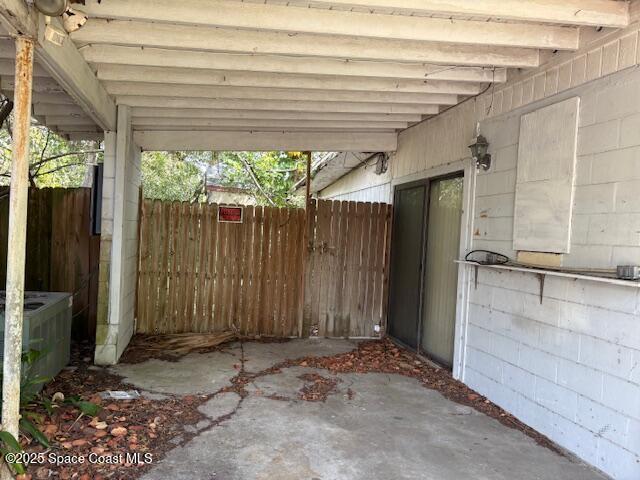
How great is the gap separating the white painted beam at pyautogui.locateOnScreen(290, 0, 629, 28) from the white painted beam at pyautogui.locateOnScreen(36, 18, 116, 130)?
1.55 m

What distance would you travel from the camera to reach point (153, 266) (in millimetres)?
6297

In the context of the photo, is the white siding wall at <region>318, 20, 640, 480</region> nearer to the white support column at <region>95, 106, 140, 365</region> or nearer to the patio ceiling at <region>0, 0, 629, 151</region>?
the patio ceiling at <region>0, 0, 629, 151</region>

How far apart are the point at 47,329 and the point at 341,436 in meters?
2.57

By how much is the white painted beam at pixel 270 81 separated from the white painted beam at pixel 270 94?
256 mm

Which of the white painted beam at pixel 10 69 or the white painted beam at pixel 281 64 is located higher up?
the white painted beam at pixel 281 64

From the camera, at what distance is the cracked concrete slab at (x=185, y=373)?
4289mm

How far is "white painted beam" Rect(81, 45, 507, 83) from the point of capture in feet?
12.2

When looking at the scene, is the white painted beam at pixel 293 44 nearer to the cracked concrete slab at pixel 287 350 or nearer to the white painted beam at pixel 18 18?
the white painted beam at pixel 18 18

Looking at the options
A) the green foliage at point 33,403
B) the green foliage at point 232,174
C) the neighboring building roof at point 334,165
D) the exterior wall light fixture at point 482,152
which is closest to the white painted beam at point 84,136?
the green foliage at point 33,403

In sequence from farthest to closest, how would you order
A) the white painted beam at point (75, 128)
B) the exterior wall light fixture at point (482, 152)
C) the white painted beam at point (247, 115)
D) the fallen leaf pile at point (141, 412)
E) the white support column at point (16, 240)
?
the white painted beam at point (75, 128)
the white painted beam at point (247, 115)
the exterior wall light fixture at point (482, 152)
the fallen leaf pile at point (141, 412)
the white support column at point (16, 240)

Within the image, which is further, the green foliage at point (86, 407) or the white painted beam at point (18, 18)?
the green foliage at point (86, 407)

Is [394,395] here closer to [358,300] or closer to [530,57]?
[358,300]

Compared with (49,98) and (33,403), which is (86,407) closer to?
(33,403)

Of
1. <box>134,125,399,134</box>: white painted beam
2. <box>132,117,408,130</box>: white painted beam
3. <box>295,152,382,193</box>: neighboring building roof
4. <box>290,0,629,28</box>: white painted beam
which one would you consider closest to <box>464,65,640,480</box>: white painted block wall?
<box>290,0,629,28</box>: white painted beam
